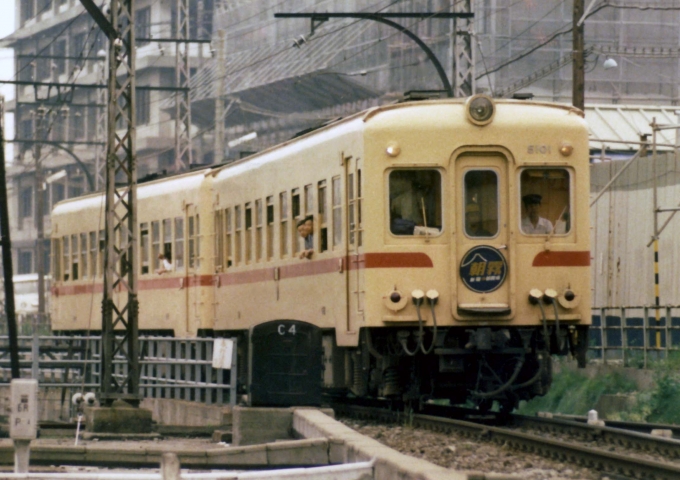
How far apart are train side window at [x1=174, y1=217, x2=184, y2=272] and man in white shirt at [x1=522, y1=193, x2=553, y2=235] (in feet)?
32.8

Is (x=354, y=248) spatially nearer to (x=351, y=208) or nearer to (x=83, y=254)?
(x=351, y=208)

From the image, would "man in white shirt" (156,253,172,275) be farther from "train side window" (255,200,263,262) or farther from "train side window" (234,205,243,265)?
"train side window" (255,200,263,262)

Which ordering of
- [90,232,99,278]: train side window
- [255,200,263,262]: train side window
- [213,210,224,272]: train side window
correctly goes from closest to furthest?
[255,200,263,262]: train side window → [213,210,224,272]: train side window → [90,232,99,278]: train side window

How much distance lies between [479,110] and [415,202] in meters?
1.17

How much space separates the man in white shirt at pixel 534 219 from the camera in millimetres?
15953

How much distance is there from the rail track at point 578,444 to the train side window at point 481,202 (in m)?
2.02

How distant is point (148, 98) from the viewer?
83312mm

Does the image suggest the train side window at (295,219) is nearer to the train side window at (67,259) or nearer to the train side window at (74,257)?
the train side window at (74,257)

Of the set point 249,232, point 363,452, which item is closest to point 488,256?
point 363,452

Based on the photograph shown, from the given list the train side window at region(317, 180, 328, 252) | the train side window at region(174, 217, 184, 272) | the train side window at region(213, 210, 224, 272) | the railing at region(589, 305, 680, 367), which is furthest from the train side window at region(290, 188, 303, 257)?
the train side window at region(174, 217, 184, 272)

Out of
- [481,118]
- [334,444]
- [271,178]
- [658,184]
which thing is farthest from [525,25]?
[334,444]

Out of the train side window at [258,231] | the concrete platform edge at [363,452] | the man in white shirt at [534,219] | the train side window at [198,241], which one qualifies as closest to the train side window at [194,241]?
the train side window at [198,241]

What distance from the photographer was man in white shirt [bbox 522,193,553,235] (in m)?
16.0

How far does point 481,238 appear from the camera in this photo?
1581 centimetres
